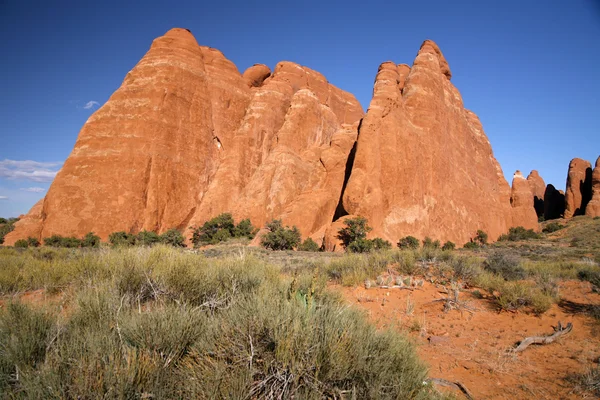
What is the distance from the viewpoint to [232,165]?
35.5 m

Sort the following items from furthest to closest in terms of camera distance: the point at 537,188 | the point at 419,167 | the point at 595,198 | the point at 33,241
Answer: the point at 537,188 → the point at 595,198 → the point at 419,167 → the point at 33,241

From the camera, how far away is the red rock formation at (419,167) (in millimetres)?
26000

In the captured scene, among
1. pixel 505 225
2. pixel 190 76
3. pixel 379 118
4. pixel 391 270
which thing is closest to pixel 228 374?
pixel 391 270

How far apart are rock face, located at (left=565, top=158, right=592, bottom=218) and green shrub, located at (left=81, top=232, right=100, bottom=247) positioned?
65530 millimetres

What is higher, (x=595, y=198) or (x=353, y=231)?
(x=595, y=198)

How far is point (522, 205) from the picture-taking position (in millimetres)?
39656

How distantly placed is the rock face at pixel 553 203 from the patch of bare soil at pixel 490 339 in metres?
62.9

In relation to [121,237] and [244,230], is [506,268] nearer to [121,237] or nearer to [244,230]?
[244,230]

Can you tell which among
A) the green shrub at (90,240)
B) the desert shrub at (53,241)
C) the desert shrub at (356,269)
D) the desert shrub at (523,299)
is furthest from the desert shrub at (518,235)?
the desert shrub at (53,241)

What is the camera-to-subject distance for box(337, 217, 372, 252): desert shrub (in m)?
23.2

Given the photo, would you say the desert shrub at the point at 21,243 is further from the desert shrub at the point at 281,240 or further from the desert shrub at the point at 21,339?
the desert shrub at the point at 21,339

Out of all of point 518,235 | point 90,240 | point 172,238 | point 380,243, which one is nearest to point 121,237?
point 90,240

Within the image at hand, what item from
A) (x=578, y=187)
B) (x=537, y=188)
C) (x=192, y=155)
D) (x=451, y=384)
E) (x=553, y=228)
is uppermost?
(x=537, y=188)

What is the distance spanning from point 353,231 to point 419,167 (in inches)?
386
